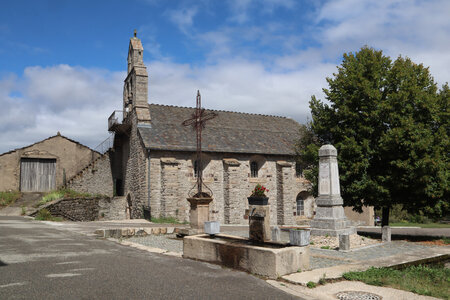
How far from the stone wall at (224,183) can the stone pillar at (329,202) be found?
11538mm

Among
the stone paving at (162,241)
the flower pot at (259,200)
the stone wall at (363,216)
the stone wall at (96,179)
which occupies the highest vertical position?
the stone wall at (96,179)

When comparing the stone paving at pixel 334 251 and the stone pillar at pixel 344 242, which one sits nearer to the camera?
the stone paving at pixel 334 251

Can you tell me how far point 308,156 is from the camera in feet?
56.6

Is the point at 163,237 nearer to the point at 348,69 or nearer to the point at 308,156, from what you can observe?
the point at 308,156

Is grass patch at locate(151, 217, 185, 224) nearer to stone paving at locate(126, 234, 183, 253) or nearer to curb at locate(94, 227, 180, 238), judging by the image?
curb at locate(94, 227, 180, 238)

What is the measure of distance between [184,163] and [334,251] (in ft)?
47.0

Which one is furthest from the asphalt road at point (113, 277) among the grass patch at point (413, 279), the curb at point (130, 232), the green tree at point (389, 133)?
the green tree at point (389, 133)

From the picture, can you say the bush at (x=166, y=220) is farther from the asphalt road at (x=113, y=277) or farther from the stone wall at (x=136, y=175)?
the asphalt road at (x=113, y=277)

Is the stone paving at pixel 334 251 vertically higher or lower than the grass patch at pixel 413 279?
lower

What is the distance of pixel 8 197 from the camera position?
2420 cm

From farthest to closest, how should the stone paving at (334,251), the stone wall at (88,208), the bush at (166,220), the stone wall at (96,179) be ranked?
the stone wall at (96,179) → the stone wall at (88,208) → the bush at (166,220) → the stone paving at (334,251)

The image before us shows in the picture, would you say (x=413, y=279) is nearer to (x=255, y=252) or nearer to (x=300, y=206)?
(x=255, y=252)

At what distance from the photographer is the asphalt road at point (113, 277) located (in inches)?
221

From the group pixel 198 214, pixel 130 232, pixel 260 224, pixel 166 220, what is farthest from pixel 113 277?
pixel 166 220
